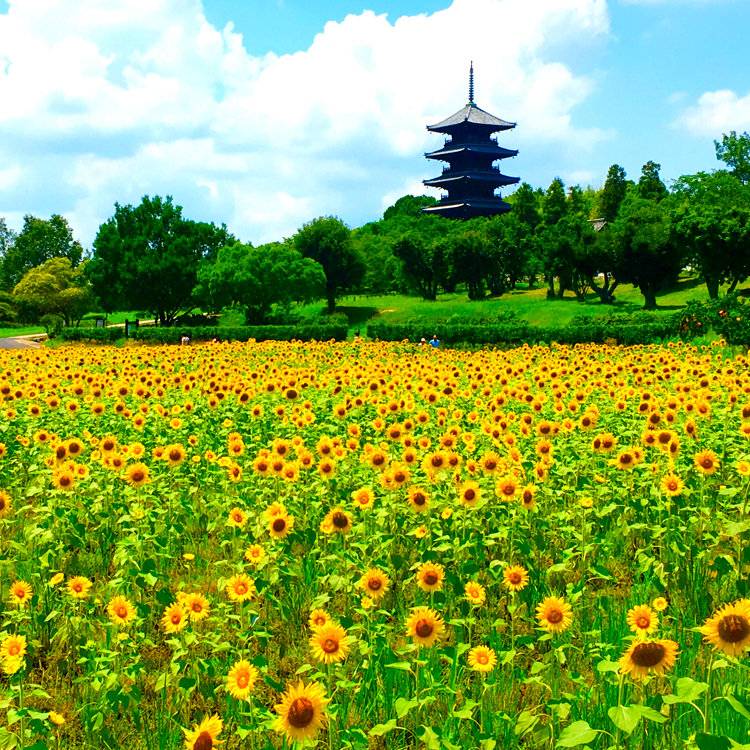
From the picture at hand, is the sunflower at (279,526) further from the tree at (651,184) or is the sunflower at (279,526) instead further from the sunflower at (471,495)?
the tree at (651,184)

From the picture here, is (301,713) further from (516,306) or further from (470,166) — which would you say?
(470,166)

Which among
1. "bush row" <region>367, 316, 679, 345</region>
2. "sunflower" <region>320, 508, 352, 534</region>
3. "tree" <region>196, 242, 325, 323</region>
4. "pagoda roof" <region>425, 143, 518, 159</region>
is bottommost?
"sunflower" <region>320, 508, 352, 534</region>

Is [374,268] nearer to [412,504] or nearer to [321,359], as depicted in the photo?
[321,359]

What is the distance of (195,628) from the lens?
162 inches

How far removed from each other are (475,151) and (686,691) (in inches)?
2959

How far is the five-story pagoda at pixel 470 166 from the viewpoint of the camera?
2899 inches

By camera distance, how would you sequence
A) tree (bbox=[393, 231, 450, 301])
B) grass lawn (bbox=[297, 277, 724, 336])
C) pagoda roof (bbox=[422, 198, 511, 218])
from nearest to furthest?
grass lawn (bbox=[297, 277, 724, 336]) < tree (bbox=[393, 231, 450, 301]) < pagoda roof (bbox=[422, 198, 511, 218])

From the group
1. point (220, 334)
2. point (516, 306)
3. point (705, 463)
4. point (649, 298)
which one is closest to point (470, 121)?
point (516, 306)

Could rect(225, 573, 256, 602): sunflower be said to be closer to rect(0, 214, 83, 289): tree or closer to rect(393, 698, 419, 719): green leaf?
rect(393, 698, 419, 719): green leaf

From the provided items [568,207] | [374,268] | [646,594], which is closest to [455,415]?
[646,594]

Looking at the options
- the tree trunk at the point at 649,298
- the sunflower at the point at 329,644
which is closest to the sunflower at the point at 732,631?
the sunflower at the point at 329,644

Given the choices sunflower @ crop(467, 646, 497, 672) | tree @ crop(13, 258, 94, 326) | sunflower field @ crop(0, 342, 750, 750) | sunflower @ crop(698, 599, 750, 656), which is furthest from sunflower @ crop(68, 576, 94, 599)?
tree @ crop(13, 258, 94, 326)

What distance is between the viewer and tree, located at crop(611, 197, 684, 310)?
137 ft

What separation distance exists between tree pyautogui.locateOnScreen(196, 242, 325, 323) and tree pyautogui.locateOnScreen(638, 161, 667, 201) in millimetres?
29267
